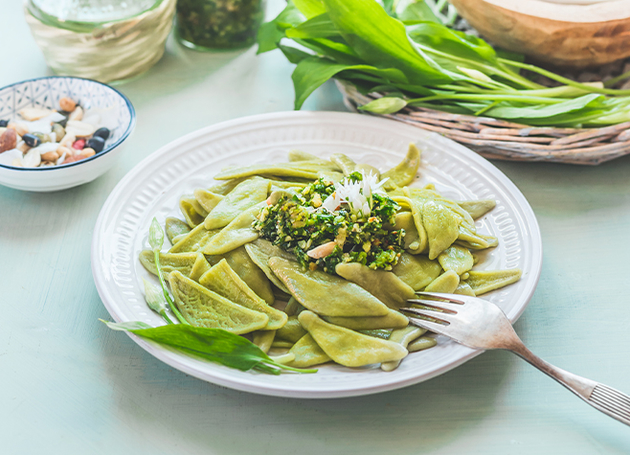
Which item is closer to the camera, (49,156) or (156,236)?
(156,236)

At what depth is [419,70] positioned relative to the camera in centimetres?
162

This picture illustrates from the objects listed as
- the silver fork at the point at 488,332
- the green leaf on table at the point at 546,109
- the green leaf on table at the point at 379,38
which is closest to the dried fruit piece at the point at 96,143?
the green leaf on table at the point at 379,38

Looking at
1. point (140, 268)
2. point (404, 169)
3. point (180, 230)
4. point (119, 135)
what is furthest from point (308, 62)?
point (140, 268)

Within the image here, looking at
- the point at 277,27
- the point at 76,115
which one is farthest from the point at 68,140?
the point at 277,27

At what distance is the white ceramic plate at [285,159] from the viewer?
95 centimetres

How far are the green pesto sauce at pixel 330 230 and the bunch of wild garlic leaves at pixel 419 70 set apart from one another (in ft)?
1.87

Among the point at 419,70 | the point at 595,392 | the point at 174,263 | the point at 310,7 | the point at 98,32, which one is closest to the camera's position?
the point at 595,392

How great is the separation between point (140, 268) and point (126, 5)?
3.98ft

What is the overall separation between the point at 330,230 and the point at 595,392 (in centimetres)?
56

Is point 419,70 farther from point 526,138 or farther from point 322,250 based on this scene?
point 322,250

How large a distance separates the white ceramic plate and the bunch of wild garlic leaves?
0.12m

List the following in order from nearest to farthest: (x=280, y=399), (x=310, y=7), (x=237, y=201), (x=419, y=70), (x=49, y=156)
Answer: (x=280, y=399)
(x=237, y=201)
(x=49, y=156)
(x=419, y=70)
(x=310, y=7)

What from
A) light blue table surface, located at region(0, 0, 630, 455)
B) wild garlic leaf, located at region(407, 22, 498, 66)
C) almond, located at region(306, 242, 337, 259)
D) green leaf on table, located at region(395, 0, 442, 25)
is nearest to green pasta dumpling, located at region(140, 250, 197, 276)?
light blue table surface, located at region(0, 0, 630, 455)

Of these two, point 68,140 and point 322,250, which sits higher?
point 322,250
